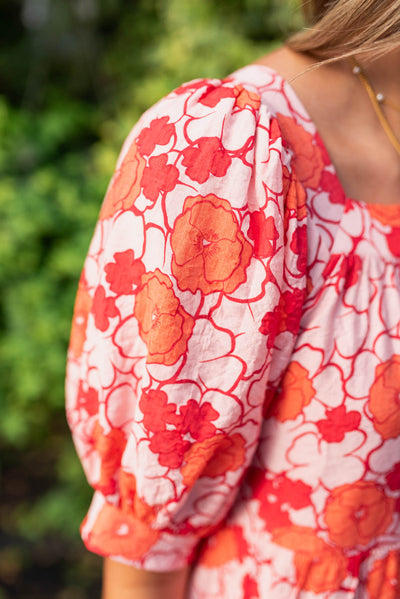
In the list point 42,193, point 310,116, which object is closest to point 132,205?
point 310,116

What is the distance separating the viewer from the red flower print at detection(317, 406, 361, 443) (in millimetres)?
728

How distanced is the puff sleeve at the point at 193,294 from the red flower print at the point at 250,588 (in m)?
0.17

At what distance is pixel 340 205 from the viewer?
2.42 feet

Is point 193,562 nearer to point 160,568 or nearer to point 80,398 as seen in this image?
point 160,568

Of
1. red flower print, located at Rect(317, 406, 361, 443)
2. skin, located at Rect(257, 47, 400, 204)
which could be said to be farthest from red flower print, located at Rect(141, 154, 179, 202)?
red flower print, located at Rect(317, 406, 361, 443)

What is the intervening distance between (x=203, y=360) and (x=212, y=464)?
157 mm

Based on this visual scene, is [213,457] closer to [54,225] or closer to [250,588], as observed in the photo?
[250,588]

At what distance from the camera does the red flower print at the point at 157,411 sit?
69 cm

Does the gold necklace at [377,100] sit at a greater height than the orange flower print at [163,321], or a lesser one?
greater

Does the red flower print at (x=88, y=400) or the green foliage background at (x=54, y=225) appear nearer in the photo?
the red flower print at (x=88, y=400)

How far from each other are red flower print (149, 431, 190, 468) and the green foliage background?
1.46m

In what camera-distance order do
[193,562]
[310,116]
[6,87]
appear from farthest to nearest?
[6,87]
[193,562]
[310,116]

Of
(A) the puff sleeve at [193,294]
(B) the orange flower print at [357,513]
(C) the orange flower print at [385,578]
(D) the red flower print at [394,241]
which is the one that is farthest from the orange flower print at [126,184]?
(C) the orange flower print at [385,578]

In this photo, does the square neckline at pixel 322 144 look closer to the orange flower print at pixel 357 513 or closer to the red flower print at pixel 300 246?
the red flower print at pixel 300 246
